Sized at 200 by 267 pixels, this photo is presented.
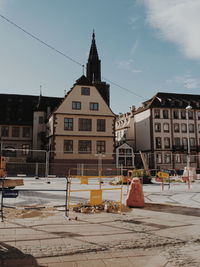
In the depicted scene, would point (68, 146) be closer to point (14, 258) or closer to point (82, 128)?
point (82, 128)

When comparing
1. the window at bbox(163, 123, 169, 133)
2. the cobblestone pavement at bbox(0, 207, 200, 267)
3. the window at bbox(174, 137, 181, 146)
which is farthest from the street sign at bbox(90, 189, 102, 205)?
the window at bbox(174, 137, 181, 146)

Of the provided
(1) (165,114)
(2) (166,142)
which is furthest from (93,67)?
(2) (166,142)

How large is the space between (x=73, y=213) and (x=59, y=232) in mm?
Answer: 2623

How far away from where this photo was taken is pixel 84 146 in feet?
115

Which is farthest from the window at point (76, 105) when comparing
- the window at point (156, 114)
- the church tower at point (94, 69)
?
the church tower at point (94, 69)

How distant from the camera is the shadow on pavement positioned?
4180mm

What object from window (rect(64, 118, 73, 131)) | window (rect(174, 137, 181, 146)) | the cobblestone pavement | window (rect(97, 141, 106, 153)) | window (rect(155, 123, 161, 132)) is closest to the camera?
the cobblestone pavement

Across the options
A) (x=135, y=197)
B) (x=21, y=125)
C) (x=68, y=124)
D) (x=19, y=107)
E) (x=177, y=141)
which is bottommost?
(x=135, y=197)

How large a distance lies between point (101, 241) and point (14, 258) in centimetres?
195

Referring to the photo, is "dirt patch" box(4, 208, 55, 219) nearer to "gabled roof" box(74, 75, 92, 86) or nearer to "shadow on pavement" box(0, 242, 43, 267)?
"shadow on pavement" box(0, 242, 43, 267)

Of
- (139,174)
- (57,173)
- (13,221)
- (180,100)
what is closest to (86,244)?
(13,221)

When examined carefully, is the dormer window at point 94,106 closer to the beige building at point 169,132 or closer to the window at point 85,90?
the window at point 85,90

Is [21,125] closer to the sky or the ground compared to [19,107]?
closer to the ground

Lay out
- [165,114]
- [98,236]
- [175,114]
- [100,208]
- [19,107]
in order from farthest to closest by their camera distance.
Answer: [19,107] → [175,114] → [165,114] → [100,208] → [98,236]
